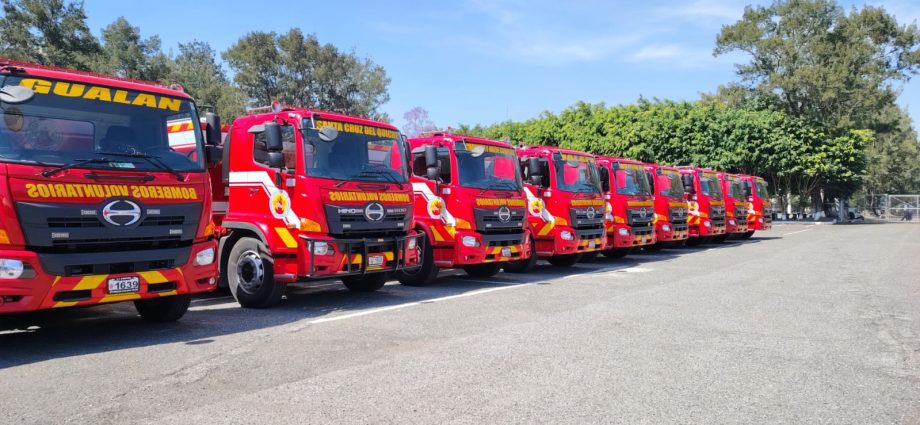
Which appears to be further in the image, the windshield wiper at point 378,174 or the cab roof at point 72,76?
the windshield wiper at point 378,174

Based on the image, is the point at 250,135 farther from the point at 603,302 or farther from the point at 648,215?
the point at 648,215

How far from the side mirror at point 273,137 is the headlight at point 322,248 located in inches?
48.8

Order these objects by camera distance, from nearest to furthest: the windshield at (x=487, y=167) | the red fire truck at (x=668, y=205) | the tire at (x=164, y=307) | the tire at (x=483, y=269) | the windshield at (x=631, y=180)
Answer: the tire at (x=164, y=307), the windshield at (x=487, y=167), the tire at (x=483, y=269), the windshield at (x=631, y=180), the red fire truck at (x=668, y=205)

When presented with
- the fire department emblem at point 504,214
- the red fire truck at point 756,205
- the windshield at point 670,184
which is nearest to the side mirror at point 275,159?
the fire department emblem at point 504,214

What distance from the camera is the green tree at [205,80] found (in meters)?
53.7

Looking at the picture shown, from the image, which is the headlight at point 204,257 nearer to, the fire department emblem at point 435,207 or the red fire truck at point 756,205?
the fire department emblem at point 435,207

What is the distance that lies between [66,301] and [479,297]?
211 inches

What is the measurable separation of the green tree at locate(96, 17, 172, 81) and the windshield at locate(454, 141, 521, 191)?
1598 inches

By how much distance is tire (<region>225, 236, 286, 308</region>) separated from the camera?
28.7 feet

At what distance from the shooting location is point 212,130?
7.52 m

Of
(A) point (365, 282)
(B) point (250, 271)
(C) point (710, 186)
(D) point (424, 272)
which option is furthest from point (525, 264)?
(C) point (710, 186)

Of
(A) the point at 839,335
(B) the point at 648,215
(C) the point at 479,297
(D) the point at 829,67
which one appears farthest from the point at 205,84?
(A) the point at 839,335

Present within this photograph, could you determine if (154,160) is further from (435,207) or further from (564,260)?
(564,260)

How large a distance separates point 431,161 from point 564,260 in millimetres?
5679
